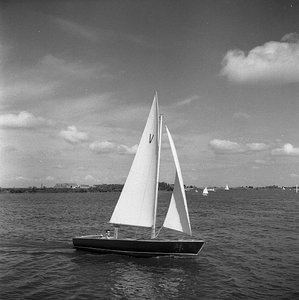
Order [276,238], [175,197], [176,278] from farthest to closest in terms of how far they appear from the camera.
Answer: [276,238], [175,197], [176,278]

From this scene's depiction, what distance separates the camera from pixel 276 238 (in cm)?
3912

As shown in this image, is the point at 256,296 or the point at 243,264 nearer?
the point at 256,296

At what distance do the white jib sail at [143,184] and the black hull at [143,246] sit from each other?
173 centimetres

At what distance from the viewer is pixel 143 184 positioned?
91.8ft

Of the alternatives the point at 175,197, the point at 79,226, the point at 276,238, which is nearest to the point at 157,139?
the point at 175,197

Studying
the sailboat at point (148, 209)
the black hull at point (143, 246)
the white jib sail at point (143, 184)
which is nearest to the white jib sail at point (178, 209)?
the sailboat at point (148, 209)

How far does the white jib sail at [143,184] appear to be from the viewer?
1077 inches

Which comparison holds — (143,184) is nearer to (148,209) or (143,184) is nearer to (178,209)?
(148,209)

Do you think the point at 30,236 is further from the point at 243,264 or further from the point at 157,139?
the point at 243,264

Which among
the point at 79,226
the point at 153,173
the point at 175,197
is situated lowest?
the point at 79,226

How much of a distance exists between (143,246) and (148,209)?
10.2 ft

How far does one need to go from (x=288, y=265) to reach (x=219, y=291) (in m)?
9.42

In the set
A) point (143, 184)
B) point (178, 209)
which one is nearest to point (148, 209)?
point (143, 184)

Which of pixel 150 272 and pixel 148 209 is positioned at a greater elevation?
pixel 148 209
